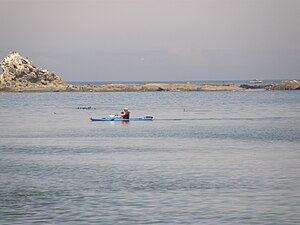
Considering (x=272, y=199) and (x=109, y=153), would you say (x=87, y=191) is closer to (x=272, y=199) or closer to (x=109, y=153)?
(x=272, y=199)

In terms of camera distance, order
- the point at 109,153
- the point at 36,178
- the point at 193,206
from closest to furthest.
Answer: the point at 193,206
the point at 36,178
the point at 109,153

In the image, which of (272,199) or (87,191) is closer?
(272,199)

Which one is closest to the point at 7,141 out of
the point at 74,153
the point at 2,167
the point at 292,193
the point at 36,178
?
the point at 74,153

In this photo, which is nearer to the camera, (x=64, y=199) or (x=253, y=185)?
(x=64, y=199)

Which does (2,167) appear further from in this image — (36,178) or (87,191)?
(87,191)

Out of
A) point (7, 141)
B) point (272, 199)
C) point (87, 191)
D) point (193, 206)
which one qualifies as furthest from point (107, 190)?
point (7, 141)

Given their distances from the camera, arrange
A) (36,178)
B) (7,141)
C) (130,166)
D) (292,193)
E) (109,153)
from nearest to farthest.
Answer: (292,193) < (36,178) < (130,166) < (109,153) < (7,141)

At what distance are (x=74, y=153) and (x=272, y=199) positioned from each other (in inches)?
907

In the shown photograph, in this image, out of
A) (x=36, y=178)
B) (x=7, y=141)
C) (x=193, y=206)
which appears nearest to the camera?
(x=193, y=206)

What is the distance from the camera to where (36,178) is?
125ft

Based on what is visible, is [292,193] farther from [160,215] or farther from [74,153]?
[74,153]

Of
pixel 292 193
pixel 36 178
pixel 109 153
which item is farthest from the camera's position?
pixel 109 153

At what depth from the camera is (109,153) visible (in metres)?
50.6

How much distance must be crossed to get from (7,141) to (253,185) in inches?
1277
